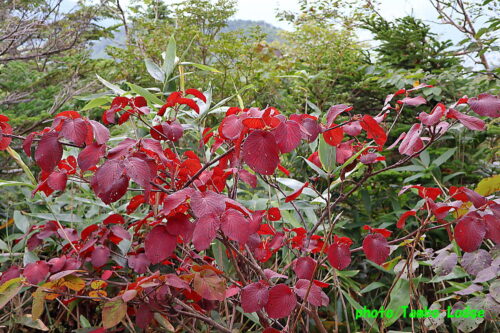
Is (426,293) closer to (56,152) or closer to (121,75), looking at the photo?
(56,152)

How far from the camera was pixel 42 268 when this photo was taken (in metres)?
1.16

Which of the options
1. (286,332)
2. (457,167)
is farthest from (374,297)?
(286,332)

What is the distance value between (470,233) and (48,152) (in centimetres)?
86

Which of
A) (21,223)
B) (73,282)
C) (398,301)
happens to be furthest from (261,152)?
(21,223)

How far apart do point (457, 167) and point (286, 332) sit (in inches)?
49.3

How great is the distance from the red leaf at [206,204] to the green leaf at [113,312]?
32 cm

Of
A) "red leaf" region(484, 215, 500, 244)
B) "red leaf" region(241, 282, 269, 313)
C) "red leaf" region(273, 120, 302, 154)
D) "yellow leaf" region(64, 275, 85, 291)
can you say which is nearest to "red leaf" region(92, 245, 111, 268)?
"yellow leaf" region(64, 275, 85, 291)

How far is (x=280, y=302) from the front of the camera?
3.16 ft

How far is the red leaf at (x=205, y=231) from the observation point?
0.80m

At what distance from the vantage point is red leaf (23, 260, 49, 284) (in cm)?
112

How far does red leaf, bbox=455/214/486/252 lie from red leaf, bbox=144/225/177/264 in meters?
0.59

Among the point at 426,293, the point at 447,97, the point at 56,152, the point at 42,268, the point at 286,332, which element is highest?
the point at 56,152

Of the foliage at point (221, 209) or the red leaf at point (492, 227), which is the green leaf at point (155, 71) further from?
the red leaf at point (492, 227)

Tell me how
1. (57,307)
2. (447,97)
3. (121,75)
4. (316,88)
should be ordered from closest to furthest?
(57,307)
(447,97)
(316,88)
(121,75)
